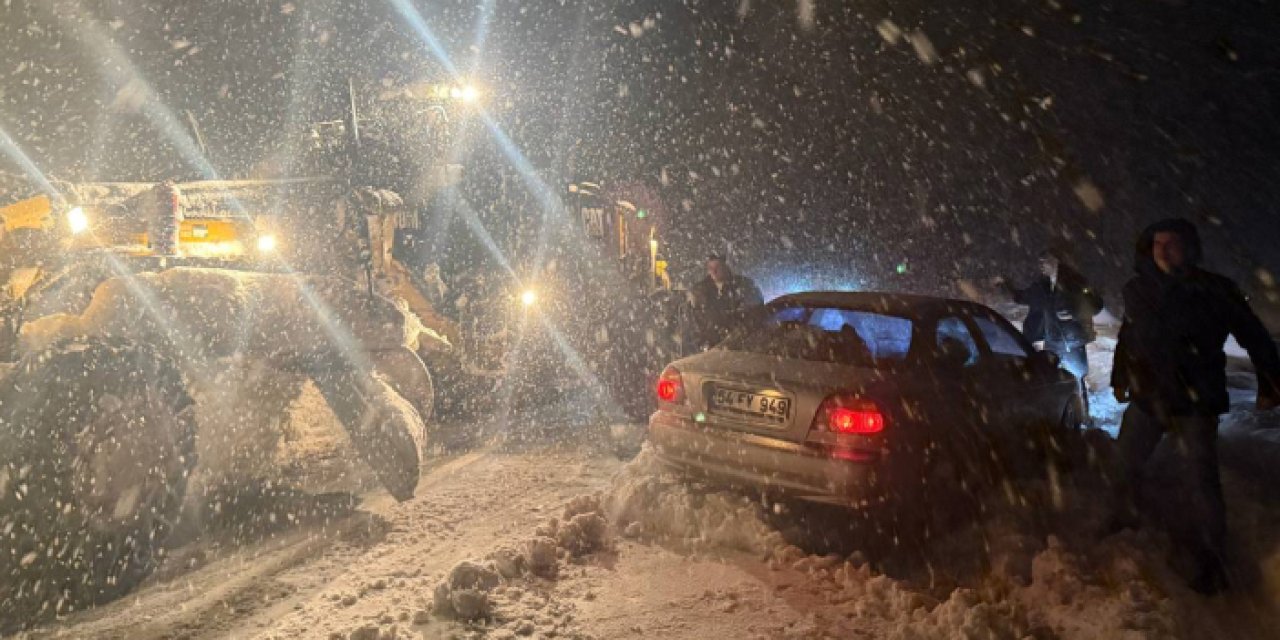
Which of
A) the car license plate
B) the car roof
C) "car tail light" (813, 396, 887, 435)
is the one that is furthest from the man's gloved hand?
the car license plate

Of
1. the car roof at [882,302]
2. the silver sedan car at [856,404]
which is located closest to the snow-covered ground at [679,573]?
the silver sedan car at [856,404]

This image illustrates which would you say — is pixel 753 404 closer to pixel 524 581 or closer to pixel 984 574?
pixel 984 574

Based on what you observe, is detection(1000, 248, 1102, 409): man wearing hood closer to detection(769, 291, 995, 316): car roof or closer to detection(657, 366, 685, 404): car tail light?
detection(769, 291, 995, 316): car roof

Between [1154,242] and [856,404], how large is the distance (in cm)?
184

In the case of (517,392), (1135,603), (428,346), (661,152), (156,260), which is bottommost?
(1135,603)

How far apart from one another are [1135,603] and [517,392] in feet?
24.0

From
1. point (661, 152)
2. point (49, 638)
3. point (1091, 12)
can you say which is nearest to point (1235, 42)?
point (1091, 12)

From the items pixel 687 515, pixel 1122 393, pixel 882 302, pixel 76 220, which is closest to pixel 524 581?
pixel 687 515

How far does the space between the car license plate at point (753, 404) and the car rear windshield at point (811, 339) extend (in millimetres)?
436

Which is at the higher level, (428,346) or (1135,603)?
(428,346)

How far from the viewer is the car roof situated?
4910 mm

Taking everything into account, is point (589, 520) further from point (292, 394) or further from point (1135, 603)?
point (1135, 603)

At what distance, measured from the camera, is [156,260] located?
262 inches

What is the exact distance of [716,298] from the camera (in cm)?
771
